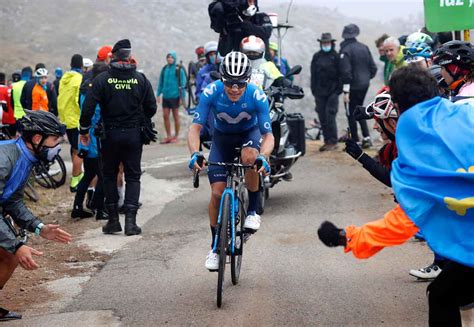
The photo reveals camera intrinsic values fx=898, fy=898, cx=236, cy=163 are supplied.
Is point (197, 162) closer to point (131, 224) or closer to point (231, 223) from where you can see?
point (231, 223)

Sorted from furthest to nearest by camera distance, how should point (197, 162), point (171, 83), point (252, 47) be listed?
point (171, 83) < point (252, 47) < point (197, 162)

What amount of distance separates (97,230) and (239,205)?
3.75 meters

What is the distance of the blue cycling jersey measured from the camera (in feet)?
28.4

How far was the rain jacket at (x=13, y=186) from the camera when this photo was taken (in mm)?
6574

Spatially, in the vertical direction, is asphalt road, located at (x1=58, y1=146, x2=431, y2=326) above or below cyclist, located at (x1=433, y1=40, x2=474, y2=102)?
below

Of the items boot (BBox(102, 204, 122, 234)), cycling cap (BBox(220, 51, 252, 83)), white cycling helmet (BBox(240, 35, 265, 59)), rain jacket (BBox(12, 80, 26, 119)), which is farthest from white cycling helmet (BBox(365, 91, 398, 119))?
rain jacket (BBox(12, 80, 26, 119))

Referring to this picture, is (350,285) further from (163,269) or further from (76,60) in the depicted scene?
(76,60)

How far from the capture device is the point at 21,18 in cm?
3712

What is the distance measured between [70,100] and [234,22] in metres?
2.91

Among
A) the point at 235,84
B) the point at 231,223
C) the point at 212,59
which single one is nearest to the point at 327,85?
the point at 212,59

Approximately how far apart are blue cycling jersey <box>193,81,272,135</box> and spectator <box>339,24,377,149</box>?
902cm

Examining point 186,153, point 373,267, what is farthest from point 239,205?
point 186,153

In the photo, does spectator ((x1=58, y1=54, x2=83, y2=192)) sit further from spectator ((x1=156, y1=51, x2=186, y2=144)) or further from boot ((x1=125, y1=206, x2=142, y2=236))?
spectator ((x1=156, y1=51, x2=186, y2=144))

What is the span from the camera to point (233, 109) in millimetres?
8750
